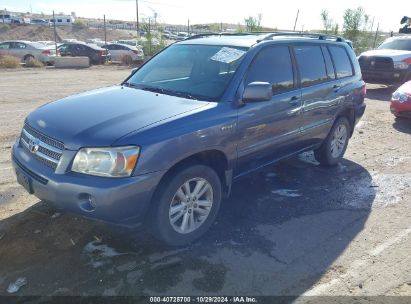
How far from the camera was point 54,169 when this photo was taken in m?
3.16

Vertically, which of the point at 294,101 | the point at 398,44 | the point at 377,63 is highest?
the point at 398,44

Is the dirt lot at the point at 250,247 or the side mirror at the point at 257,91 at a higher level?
the side mirror at the point at 257,91

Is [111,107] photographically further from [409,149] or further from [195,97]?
[409,149]

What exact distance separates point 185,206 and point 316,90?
8.19 feet

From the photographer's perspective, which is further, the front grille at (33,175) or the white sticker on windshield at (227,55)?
the white sticker on windshield at (227,55)

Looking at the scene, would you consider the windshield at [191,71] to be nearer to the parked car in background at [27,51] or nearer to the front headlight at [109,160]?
the front headlight at [109,160]

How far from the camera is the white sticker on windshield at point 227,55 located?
4134mm

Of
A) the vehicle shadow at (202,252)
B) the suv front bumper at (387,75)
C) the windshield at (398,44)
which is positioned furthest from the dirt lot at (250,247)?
the windshield at (398,44)

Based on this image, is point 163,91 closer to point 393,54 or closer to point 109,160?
point 109,160

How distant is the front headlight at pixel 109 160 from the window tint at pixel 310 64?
8.58 ft

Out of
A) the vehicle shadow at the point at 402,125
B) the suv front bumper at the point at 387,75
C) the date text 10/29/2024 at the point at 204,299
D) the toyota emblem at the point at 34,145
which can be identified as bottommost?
the date text 10/29/2024 at the point at 204,299

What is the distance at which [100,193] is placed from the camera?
2.95m

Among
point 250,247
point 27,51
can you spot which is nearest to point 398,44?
point 250,247

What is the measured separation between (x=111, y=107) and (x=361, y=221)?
2904 mm
